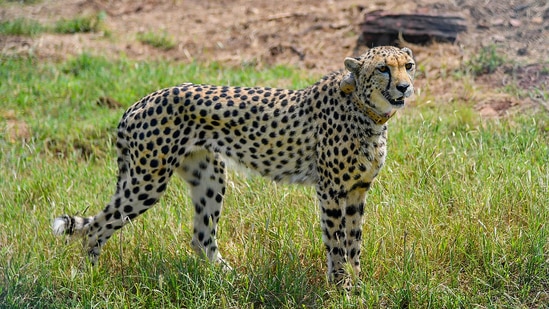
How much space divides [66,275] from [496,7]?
20.5 ft

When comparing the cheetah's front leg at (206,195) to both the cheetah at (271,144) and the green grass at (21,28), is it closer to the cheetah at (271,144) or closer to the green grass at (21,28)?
the cheetah at (271,144)

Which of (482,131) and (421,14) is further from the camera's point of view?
(421,14)

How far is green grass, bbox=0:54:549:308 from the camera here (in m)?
5.28

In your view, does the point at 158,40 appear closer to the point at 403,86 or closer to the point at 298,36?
the point at 298,36

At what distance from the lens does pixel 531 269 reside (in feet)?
17.4

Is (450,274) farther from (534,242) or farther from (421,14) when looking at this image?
(421,14)

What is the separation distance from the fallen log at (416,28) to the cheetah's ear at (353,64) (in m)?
4.22

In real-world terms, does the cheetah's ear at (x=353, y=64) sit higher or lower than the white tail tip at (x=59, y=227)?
higher

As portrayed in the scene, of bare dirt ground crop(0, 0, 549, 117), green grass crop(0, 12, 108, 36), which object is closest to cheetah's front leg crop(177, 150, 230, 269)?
bare dirt ground crop(0, 0, 549, 117)

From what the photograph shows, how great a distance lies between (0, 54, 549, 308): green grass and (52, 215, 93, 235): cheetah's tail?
113 millimetres

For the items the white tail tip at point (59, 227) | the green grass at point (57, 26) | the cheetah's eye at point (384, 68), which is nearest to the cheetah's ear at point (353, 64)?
the cheetah's eye at point (384, 68)

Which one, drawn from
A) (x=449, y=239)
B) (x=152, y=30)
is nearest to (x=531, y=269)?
(x=449, y=239)

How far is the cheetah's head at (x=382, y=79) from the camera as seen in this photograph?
4930mm

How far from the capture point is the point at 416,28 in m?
9.35
